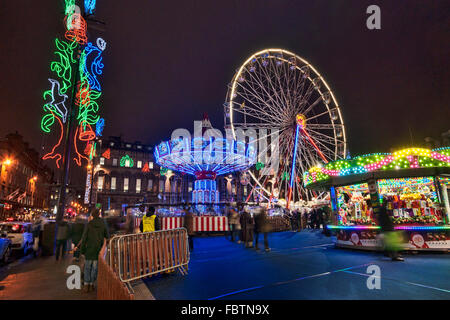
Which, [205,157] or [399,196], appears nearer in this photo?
[399,196]

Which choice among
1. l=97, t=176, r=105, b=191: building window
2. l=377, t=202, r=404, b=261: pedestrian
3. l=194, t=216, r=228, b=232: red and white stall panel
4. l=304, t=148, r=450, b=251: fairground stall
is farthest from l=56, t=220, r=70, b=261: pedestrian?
l=97, t=176, r=105, b=191: building window

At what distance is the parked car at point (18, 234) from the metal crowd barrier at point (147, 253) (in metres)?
7.47

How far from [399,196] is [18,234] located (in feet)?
50.2

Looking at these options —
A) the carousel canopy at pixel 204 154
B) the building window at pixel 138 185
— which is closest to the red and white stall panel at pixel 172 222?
the carousel canopy at pixel 204 154

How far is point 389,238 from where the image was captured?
7.73 m

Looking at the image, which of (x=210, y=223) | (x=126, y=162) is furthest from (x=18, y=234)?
(x=126, y=162)

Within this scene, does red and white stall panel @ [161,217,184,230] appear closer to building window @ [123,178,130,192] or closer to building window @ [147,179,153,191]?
building window @ [123,178,130,192]

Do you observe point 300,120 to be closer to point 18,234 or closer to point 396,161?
point 396,161

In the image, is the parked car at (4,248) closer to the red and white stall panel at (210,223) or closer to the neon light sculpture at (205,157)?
the red and white stall panel at (210,223)

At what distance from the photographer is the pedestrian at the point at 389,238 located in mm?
7570

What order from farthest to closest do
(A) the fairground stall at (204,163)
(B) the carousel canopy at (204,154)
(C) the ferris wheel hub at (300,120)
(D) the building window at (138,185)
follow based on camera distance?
(D) the building window at (138,185) < (B) the carousel canopy at (204,154) < (C) the ferris wheel hub at (300,120) < (A) the fairground stall at (204,163)

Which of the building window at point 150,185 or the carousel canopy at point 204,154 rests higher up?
the building window at point 150,185

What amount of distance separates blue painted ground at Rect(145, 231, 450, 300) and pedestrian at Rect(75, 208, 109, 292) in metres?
1.12

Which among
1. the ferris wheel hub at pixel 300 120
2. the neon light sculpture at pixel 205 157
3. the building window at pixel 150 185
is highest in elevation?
the building window at pixel 150 185
